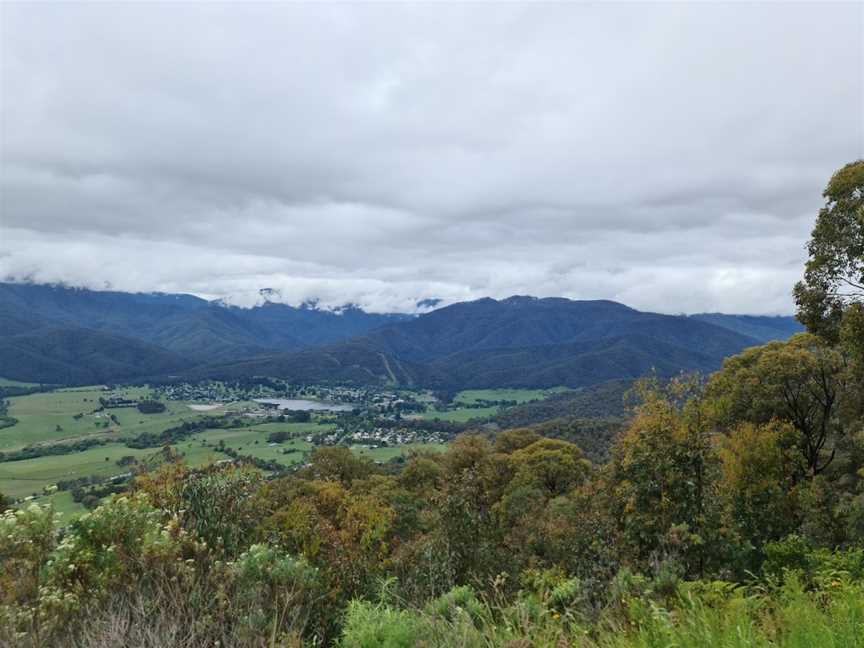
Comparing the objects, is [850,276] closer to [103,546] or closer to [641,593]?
[641,593]

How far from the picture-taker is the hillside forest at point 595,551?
544 centimetres

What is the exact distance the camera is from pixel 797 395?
21.2m

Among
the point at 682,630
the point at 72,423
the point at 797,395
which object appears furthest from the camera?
the point at 72,423

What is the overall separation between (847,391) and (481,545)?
48.2 feet

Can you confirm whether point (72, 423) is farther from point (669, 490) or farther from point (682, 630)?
point (682, 630)

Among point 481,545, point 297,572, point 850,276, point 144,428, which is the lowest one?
point 144,428

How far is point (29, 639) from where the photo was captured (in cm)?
584

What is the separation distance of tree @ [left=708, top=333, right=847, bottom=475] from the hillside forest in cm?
8

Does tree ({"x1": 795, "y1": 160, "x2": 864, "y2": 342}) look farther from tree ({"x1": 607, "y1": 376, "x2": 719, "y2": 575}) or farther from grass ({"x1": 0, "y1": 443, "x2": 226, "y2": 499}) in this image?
grass ({"x1": 0, "y1": 443, "x2": 226, "y2": 499})

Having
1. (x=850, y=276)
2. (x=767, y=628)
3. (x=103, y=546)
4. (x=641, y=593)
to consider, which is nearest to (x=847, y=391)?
(x=850, y=276)

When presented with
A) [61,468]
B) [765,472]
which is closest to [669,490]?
[765,472]

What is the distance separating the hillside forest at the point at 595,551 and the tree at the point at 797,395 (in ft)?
0.26

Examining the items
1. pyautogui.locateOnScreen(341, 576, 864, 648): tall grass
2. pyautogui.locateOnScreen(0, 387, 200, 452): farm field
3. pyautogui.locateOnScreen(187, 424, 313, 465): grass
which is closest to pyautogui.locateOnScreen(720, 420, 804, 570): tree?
pyautogui.locateOnScreen(341, 576, 864, 648): tall grass

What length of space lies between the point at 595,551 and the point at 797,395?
1424 centimetres
